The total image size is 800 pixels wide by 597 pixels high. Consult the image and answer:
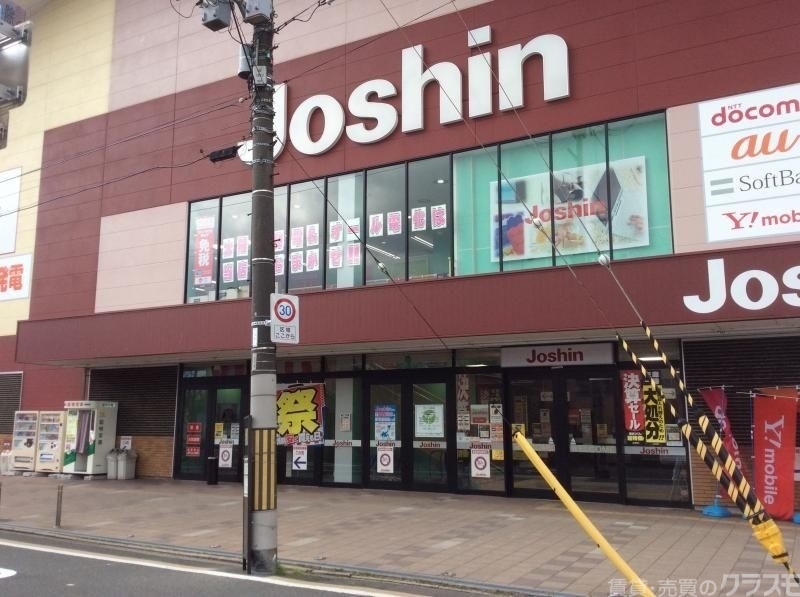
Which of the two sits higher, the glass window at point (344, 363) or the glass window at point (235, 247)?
the glass window at point (235, 247)

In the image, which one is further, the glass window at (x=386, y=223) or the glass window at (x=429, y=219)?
the glass window at (x=386, y=223)

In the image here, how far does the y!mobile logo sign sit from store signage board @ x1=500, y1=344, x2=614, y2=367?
2.93 meters

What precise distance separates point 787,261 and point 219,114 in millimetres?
13718

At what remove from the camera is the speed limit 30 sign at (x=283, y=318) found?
341 inches

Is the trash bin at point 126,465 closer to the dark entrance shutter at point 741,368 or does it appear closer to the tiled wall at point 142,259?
the tiled wall at point 142,259

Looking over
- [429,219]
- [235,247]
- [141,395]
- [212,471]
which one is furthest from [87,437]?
[429,219]

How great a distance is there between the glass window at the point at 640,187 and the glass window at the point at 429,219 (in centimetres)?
343

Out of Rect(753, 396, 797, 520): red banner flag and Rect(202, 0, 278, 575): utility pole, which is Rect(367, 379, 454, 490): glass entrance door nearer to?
Rect(753, 396, 797, 520): red banner flag

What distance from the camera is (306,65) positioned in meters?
16.8

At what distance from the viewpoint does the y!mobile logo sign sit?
37.0ft

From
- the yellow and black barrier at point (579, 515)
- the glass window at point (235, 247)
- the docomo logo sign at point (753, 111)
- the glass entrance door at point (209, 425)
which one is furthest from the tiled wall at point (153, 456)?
the docomo logo sign at point (753, 111)

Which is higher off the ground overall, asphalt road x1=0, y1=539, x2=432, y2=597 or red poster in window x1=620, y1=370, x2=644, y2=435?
red poster in window x1=620, y1=370, x2=644, y2=435

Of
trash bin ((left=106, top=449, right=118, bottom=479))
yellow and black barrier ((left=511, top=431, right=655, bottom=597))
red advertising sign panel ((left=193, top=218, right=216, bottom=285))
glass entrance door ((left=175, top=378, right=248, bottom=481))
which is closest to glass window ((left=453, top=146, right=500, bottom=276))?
red advertising sign panel ((left=193, top=218, right=216, bottom=285))

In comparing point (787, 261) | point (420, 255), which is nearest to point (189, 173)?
point (420, 255)
